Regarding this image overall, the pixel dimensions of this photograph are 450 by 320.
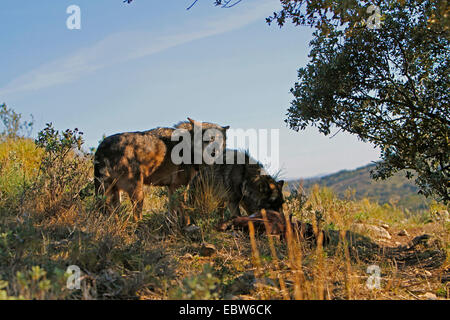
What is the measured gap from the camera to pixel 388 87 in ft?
19.0

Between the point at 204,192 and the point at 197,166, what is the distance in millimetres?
1059

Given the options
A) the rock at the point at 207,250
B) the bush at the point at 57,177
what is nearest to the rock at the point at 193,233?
the rock at the point at 207,250

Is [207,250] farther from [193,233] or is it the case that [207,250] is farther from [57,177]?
[57,177]

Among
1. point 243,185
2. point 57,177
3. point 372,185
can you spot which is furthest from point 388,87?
point 372,185

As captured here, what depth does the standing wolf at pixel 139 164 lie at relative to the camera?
637 cm

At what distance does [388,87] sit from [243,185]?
2761mm

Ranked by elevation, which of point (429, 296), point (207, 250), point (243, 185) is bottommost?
point (429, 296)

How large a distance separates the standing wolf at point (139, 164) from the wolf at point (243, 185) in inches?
25.4

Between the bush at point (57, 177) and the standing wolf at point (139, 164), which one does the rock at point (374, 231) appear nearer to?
the standing wolf at point (139, 164)

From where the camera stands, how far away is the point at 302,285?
3895 mm

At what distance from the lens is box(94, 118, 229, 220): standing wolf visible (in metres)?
6.37
